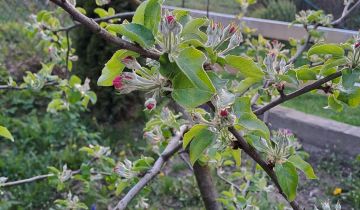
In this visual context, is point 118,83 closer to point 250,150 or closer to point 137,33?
point 137,33

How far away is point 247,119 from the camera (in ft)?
2.43

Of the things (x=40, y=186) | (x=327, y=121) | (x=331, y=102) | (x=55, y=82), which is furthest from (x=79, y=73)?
(x=331, y=102)

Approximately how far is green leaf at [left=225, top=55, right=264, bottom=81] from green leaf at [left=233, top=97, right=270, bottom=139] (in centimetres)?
7

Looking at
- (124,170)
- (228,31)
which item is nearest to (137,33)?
(228,31)

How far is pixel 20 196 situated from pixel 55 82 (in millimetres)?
1393

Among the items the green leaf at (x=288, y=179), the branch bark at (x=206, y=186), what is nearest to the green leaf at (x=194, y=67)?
the green leaf at (x=288, y=179)

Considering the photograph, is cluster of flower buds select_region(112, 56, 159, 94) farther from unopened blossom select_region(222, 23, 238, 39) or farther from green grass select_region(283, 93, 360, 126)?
green grass select_region(283, 93, 360, 126)

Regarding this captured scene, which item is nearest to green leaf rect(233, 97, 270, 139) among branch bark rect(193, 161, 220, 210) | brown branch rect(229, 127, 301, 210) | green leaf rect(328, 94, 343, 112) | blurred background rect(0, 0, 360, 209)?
brown branch rect(229, 127, 301, 210)

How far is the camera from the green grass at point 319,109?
12.8ft

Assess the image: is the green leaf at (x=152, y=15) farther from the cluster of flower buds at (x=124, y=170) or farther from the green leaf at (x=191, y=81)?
the cluster of flower buds at (x=124, y=170)

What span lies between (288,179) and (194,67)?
285 millimetres

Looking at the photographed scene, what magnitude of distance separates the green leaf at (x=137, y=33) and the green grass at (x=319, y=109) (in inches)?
133

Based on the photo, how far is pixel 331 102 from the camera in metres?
0.93

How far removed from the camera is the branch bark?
1.48 meters
